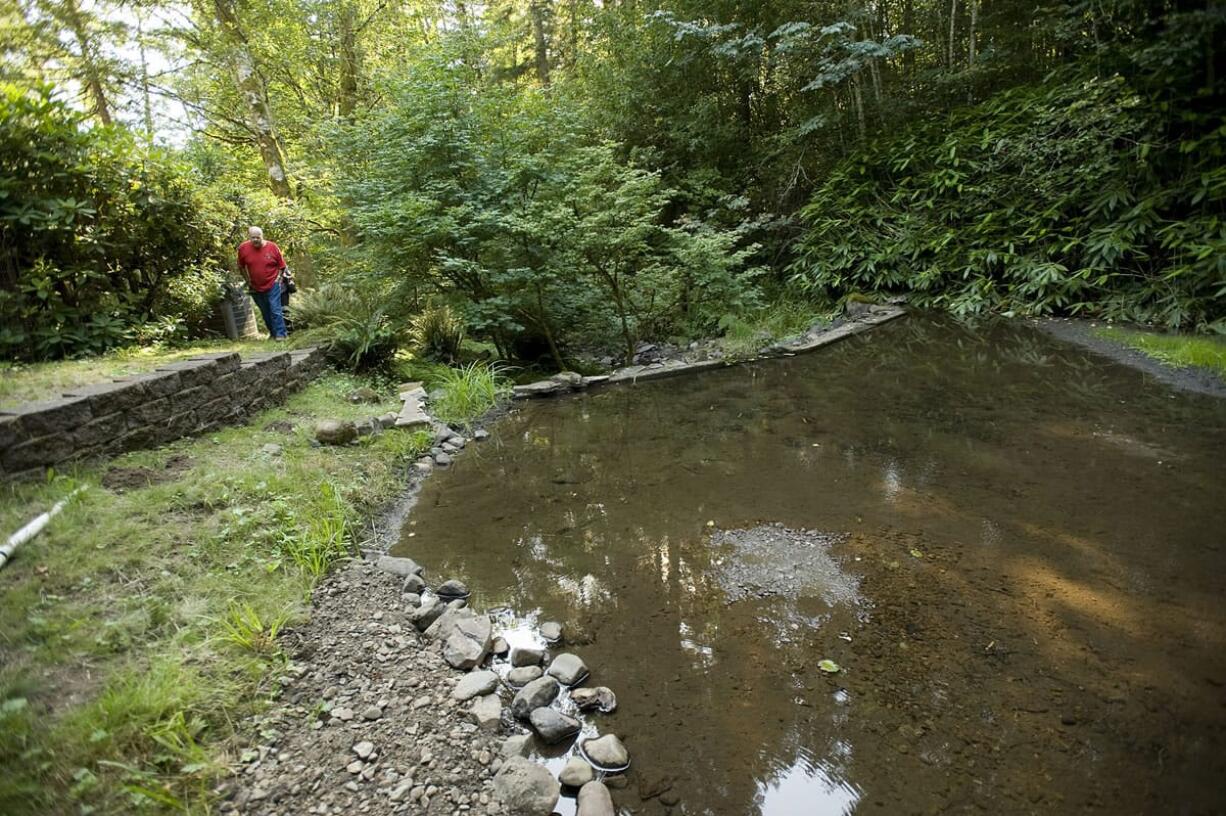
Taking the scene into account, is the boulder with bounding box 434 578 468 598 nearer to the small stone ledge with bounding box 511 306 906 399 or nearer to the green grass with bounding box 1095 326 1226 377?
the small stone ledge with bounding box 511 306 906 399

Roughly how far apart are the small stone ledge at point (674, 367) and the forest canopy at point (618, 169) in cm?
74

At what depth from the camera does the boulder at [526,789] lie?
6.23 feet

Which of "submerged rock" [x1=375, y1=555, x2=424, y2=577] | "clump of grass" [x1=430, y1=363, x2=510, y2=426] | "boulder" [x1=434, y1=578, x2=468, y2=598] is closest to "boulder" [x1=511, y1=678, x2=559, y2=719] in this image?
"boulder" [x1=434, y1=578, x2=468, y2=598]

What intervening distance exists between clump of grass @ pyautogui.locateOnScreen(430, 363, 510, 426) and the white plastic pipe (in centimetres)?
305

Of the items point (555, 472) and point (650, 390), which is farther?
point (650, 390)

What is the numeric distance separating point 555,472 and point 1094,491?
3466 mm

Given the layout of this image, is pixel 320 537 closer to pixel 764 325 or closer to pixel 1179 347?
pixel 764 325

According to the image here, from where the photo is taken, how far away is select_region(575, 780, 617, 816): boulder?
6.24 feet

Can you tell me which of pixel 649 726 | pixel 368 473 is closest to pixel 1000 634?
pixel 649 726

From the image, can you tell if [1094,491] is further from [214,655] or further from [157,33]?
[157,33]

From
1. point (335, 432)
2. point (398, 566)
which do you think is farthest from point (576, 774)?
point (335, 432)

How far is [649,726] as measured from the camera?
227 centimetres

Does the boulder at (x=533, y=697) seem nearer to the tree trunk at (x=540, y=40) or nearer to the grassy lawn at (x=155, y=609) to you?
the grassy lawn at (x=155, y=609)

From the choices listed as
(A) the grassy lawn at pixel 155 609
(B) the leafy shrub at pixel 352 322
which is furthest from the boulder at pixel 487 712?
(B) the leafy shrub at pixel 352 322
